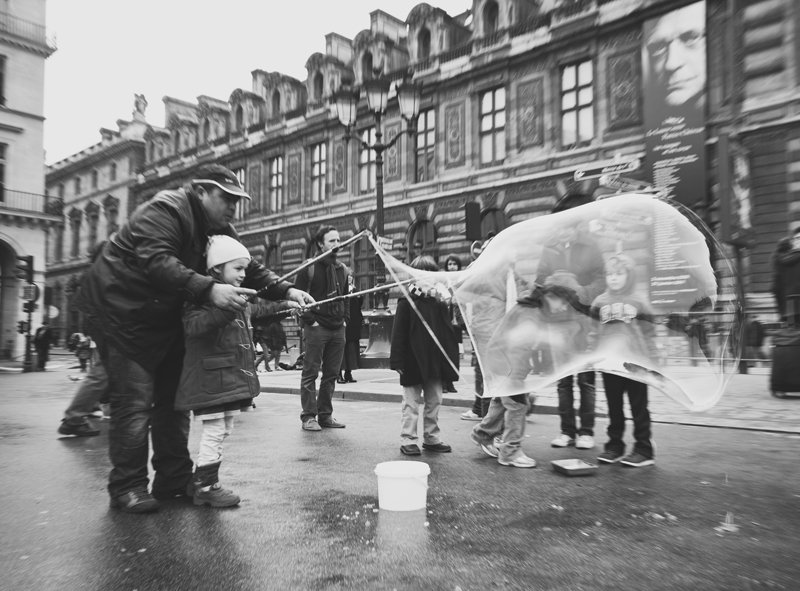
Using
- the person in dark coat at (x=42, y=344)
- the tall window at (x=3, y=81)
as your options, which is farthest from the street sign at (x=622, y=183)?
the tall window at (x=3, y=81)

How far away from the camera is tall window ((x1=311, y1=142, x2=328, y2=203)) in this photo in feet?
101

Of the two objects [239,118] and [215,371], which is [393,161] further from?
[215,371]

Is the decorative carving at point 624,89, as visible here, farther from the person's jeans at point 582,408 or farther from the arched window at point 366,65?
the person's jeans at point 582,408

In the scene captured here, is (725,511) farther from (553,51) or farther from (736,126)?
(553,51)

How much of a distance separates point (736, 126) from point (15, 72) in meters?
30.6

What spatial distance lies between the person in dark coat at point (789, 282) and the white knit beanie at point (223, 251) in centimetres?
796

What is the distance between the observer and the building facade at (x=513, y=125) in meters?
16.6

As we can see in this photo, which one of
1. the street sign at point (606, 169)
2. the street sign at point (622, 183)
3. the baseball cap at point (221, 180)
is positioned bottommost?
the baseball cap at point (221, 180)

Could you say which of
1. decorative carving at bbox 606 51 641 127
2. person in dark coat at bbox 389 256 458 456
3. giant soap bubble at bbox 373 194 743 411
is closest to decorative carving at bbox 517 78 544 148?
decorative carving at bbox 606 51 641 127

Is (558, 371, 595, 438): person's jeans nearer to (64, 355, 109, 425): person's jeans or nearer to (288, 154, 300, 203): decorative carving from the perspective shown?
(64, 355, 109, 425): person's jeans

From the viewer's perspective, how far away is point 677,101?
59.3ft

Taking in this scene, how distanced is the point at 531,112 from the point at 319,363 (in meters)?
17.5

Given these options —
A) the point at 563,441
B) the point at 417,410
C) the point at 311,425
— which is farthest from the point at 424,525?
the point at 311,425

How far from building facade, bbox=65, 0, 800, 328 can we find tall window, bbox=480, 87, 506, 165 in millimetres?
55
